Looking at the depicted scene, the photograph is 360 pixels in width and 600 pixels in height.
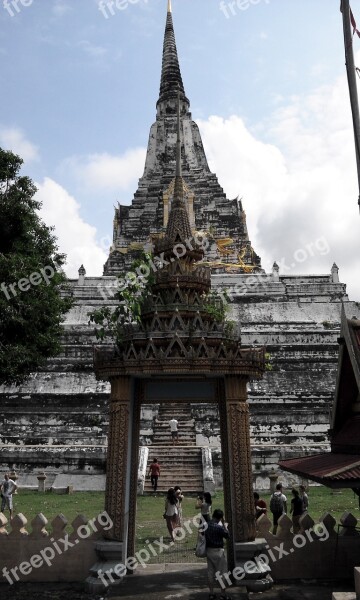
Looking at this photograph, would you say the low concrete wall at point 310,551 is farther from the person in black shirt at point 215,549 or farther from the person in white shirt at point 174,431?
the person in white shirt at point 174,431

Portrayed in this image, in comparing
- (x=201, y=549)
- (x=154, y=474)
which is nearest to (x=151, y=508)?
(x=154, y=474)

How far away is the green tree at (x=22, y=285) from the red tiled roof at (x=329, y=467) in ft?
30.3

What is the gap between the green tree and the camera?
1425cm

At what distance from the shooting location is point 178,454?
18.6 meters

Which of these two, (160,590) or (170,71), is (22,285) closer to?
(160,590)

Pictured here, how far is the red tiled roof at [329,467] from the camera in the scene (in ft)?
18.4

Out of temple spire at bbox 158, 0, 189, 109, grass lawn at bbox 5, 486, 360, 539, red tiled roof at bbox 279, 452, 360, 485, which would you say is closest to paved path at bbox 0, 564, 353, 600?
red tiled roof at bbox 279, 452, 360, 485

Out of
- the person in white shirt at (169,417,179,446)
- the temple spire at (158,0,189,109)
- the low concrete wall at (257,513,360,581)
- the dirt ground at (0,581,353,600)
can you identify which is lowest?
the dirt ground at (0,581,353,600)

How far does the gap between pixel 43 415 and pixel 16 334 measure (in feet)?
26.4

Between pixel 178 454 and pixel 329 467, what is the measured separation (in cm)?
1302

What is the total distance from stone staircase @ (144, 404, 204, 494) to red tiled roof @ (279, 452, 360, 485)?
31.1 feet

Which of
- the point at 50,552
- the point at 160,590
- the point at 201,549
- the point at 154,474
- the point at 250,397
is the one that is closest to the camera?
the point at 201,549

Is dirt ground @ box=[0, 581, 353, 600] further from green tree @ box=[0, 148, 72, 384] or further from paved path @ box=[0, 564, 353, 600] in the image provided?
green tree @ box=[0, 148, 72, 384]

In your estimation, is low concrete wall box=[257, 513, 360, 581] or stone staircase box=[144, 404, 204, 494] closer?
low concrete wall box=[257, 513, 360, 581]
